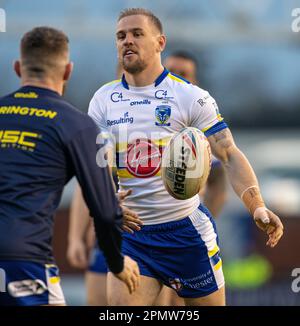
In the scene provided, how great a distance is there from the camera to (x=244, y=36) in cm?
2900

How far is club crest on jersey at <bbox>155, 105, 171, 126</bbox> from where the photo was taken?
673cm

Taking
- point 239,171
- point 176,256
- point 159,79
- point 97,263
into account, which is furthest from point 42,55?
point 97,263

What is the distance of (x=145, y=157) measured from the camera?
22.0 feet

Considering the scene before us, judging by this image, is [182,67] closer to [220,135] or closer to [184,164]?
[220,135]

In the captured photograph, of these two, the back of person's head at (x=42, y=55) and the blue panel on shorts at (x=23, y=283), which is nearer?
the blue panel on shorts at (x=23, y=283)

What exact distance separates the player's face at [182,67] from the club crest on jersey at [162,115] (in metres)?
2.32

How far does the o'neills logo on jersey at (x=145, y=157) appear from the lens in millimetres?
6699

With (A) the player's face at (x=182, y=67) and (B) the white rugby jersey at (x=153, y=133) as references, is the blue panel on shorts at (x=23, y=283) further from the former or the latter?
(A) the player's face at (x=182, y=67)

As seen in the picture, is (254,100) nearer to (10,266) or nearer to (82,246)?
(82,246)

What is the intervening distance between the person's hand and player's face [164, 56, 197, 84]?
2.78 m

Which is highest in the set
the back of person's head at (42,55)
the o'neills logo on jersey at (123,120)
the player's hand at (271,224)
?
the back of person's head at (42,55)

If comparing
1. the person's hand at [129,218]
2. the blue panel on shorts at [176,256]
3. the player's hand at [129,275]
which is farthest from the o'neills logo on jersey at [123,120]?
the player's hand at [129,275]
